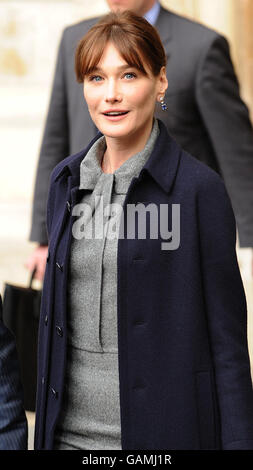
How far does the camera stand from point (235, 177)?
416 cm

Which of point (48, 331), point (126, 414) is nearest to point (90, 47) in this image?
point (48, 331)

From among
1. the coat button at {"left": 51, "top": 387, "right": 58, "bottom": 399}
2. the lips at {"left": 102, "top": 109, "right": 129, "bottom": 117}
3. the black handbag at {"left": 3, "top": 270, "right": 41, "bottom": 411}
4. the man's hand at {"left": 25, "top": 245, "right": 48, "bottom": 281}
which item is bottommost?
the black handbag at {"left": 3, "top": 270, "right": 41, "bottom": 411}

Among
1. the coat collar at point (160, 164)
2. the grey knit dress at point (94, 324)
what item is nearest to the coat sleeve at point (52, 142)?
the coat collar at point (160, 164)

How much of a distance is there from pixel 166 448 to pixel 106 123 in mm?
807

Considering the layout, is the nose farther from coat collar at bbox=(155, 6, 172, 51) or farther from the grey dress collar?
coat collar at bbox=(155, 6, 172, 51)

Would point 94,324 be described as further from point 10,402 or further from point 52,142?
point 52,142

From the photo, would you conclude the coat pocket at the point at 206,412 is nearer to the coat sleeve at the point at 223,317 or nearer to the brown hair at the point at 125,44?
the coat sleeve at the point at 223,317

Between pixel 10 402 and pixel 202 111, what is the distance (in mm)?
1834

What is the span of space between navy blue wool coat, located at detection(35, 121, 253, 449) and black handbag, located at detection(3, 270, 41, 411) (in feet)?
4.28

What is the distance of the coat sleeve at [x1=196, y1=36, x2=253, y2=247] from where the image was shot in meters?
4.05

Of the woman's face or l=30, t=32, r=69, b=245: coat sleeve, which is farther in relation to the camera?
l=30, t=32, r=69, b=245: coat sleeve

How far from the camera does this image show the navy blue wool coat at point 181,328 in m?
2.78

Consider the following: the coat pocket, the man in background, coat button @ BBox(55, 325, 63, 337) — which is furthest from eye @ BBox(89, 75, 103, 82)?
the man in background

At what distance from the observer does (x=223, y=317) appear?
9.19ft
